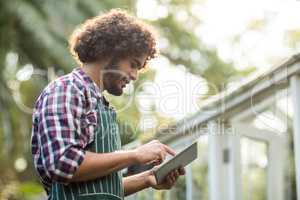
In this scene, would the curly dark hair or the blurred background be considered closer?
the curly dark hair

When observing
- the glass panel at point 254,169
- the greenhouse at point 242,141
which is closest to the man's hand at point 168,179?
the greenhouse at point 242,141

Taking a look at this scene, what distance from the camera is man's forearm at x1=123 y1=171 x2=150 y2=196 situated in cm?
235

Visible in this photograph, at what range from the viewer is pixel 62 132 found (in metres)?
1.93

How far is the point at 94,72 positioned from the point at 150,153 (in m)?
0.34

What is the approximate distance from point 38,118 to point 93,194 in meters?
0.28

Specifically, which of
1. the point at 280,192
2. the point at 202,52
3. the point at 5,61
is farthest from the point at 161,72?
the point at 280,192

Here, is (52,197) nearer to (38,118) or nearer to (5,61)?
(38,118)

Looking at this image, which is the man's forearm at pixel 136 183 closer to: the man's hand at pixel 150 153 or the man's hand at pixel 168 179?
the man's hand at pixel 168 179

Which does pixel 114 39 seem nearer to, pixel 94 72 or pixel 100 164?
pixel 94 72

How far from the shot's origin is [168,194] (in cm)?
618

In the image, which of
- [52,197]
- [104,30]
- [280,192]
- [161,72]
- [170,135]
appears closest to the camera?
[52,197]

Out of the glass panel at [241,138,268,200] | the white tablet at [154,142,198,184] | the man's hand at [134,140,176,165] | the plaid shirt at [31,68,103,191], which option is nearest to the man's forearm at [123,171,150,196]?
the white tablet at [154,142,198,184]

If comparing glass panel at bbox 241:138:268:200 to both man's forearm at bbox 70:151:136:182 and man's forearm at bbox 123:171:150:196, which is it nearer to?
man's forearm at bbox 123:171:150:196

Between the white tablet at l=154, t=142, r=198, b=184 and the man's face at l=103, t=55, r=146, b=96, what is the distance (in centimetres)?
28
